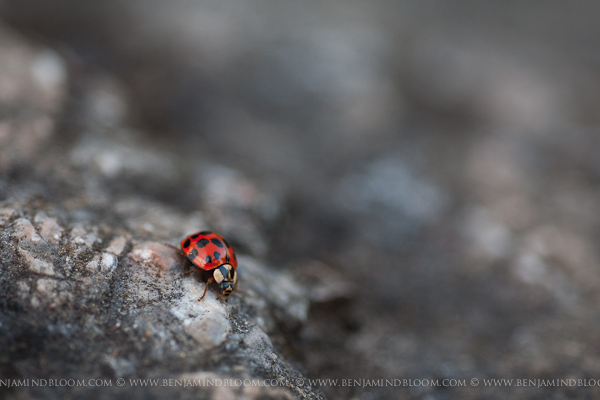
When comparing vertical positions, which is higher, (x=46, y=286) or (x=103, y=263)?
(x=103, y=263)

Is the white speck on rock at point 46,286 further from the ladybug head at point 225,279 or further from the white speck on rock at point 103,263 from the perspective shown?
the ladybug head at point 225,279

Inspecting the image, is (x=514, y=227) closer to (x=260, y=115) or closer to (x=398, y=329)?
(x=398, y=329)

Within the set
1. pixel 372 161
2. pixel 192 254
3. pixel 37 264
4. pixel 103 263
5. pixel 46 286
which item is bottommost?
pixel 46 286

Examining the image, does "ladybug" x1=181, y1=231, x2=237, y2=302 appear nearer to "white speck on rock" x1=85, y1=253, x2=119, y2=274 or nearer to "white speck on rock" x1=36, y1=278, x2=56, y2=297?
"white speck on rock" x1=85, y1=253, x2=119, y2=274

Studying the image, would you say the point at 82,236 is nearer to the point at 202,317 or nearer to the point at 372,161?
the point at 202,317

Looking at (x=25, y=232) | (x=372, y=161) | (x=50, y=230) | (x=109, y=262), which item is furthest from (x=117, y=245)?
(x=372, y=161)

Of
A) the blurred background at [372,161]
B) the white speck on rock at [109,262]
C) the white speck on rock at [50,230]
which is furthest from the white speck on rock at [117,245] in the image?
the blurred background at [372,161]

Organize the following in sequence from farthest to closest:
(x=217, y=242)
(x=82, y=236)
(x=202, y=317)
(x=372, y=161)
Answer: (x=372, y=161) < (x=217, y=242) < (x=82, y=236) < (x=202, y=317)
